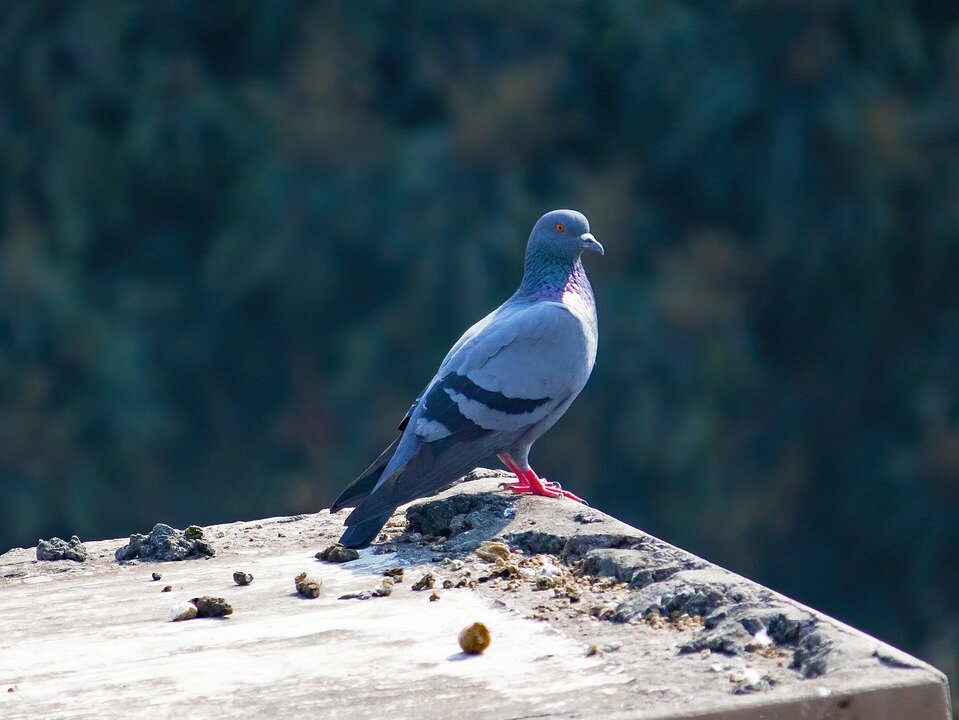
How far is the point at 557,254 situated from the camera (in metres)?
4.61

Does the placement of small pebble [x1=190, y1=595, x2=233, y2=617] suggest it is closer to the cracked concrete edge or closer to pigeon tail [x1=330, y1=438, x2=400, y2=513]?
the cracked concrete edge

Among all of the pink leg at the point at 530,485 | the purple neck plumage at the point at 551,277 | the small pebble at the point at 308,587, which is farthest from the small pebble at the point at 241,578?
the purple neck plumage at the point at 551,277

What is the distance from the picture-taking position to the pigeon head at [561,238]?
4613 millimetres

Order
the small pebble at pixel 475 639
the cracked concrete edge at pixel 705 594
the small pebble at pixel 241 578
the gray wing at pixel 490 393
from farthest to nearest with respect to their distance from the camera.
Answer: the gray wing at pixel 490 393
the small pebble at pixel 241 578
the small pebble at pixel 475 639
the cracked concrete edge at pixel 705 594

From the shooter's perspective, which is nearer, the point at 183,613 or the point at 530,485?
the point at 183,613

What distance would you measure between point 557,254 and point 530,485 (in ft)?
2.82

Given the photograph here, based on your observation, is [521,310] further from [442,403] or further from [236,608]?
[236,608]

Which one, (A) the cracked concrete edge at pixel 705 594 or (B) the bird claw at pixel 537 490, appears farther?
(B) the bird claw at pixel 537 490

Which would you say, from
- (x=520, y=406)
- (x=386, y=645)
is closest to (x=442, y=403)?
(x=520, y=406)

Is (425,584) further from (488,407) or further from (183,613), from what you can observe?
(488,407)

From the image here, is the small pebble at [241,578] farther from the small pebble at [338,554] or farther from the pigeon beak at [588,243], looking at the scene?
the pigeon beak at [588,243]

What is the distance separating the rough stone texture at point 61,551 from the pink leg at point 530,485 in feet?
4.20

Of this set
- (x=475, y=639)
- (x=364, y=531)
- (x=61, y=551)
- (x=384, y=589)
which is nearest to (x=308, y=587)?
(x=384, y=589)

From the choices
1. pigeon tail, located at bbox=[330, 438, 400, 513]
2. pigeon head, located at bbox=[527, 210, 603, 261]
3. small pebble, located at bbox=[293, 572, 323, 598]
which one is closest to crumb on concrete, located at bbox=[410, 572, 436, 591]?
small pebble, located at bbox=[293, 572, 323, 598]
